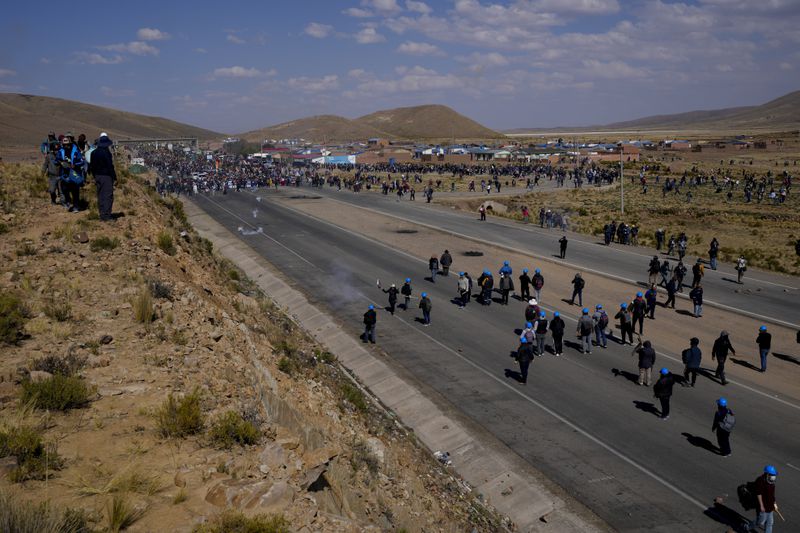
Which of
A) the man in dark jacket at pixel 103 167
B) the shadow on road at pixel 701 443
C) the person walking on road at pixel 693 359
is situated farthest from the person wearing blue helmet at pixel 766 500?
the man in dark jacket at pixel 103 167

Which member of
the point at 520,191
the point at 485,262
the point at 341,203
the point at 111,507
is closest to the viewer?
the point at 111,507

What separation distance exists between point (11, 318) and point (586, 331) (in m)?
15.2

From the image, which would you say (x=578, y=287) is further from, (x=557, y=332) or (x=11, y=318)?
(x=11, y=318)

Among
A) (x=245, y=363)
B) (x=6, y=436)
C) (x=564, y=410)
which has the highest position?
(x=6, y=436)

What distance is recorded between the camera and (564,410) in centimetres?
1498

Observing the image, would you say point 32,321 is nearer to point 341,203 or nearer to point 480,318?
point 480,318

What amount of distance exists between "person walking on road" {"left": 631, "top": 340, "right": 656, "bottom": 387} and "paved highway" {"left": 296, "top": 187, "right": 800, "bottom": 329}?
935 centimetres

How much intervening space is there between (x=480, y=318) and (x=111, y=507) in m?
18.3

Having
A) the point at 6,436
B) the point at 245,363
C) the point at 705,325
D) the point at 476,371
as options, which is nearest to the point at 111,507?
the point at 6,436

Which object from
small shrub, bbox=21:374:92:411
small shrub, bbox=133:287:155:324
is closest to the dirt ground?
small shrub, bbox=133:287:155:324

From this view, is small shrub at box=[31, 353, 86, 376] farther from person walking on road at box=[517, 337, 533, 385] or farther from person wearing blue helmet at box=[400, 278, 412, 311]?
person wearing blue helmet at box=[400, 278, 412, 311]

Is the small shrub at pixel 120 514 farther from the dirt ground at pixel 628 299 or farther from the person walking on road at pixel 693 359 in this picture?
the dirt ground at pixel 628 299

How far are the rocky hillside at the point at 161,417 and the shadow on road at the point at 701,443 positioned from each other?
5456 millimetres

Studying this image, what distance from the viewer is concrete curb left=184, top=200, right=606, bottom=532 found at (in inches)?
430
